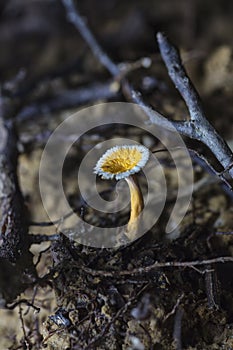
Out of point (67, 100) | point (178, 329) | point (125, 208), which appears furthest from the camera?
point (67, 100)

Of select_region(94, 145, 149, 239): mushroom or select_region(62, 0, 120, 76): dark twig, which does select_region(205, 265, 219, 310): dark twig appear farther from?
select_region(62, 0, 120, 76): dark twig

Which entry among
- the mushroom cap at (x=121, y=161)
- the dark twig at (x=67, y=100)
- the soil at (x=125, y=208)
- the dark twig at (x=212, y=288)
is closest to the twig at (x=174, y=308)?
the soil at (x=125, y=208)

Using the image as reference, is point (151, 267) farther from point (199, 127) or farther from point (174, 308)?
point (199, 127)

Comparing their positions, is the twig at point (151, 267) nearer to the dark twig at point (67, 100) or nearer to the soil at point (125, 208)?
the soil at point (125, 208)

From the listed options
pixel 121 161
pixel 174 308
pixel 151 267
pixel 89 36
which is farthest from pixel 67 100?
pixel 174 308

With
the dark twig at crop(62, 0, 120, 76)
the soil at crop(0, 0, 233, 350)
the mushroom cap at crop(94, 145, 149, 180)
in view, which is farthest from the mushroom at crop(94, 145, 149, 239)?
the dark twig at crop(62, 0, 120, 76)

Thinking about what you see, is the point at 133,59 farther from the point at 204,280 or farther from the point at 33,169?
the point at 204,280
